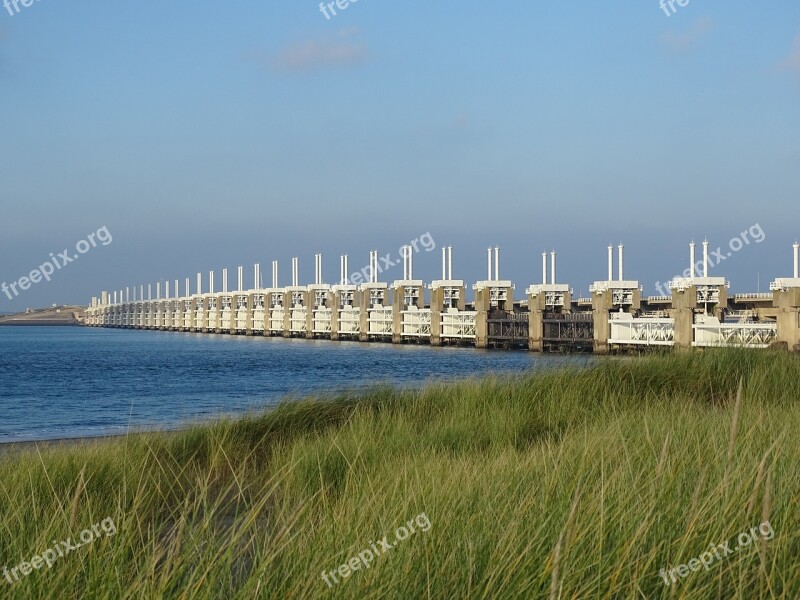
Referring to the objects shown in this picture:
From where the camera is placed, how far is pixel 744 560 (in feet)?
11.5

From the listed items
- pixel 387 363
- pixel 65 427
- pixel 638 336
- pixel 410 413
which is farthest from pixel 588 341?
pixel 410 413

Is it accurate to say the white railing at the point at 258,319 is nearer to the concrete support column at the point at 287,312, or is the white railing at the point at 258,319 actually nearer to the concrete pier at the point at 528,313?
the concrete pier at the point at 528,313

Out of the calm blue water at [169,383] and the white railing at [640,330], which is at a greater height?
the white railing at [640,330]

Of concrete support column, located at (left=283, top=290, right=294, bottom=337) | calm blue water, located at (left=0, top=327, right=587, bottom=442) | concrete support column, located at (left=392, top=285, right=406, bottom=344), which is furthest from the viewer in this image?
concrete support column, located at (left=283, top=290, right=294, bottom=337)

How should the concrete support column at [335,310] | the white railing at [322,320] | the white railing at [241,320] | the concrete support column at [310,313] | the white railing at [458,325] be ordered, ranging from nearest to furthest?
the white railing at [458,325], the concrete support column at [335,310], the white railing at [322,320], the concrete support column at [310,313], the white railing at [241,320]

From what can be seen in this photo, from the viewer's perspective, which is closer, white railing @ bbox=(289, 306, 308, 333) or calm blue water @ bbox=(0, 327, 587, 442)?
calm blue water @ bbox=(0, 327, 587, 442)

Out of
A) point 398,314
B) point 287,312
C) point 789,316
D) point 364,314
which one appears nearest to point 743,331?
point 789,316

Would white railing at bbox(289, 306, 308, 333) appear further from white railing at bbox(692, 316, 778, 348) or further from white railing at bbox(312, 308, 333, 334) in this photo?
white railing at bbox(692, 316, 778, 348)

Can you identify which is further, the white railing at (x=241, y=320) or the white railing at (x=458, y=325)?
the white railing at (x=241, y=320)

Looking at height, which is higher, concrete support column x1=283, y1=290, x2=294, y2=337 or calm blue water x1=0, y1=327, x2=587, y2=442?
concrete support column x1=283, y1=290, x2=294, y2=337

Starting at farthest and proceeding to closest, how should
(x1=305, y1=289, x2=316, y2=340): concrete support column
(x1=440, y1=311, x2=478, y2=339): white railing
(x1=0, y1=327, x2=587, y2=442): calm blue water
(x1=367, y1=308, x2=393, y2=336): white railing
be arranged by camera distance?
(x1=305, y1=289, x2=316, y2=340): concrete support column, (x1=367, y1=308, x2=393, y2=336): white railing, (x1=440, y1=311, x2=478, y2=339): white railing, (x1=0, y1=327, x2=587, y2=442): calm blue water

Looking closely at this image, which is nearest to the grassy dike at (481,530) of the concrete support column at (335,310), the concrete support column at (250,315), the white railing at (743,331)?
the white railing at (743,331)

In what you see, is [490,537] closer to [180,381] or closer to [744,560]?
[744,560]

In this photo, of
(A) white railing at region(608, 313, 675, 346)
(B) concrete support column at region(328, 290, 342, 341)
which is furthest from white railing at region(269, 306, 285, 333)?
(A) white railing at region(608, 313, 675, 346)
